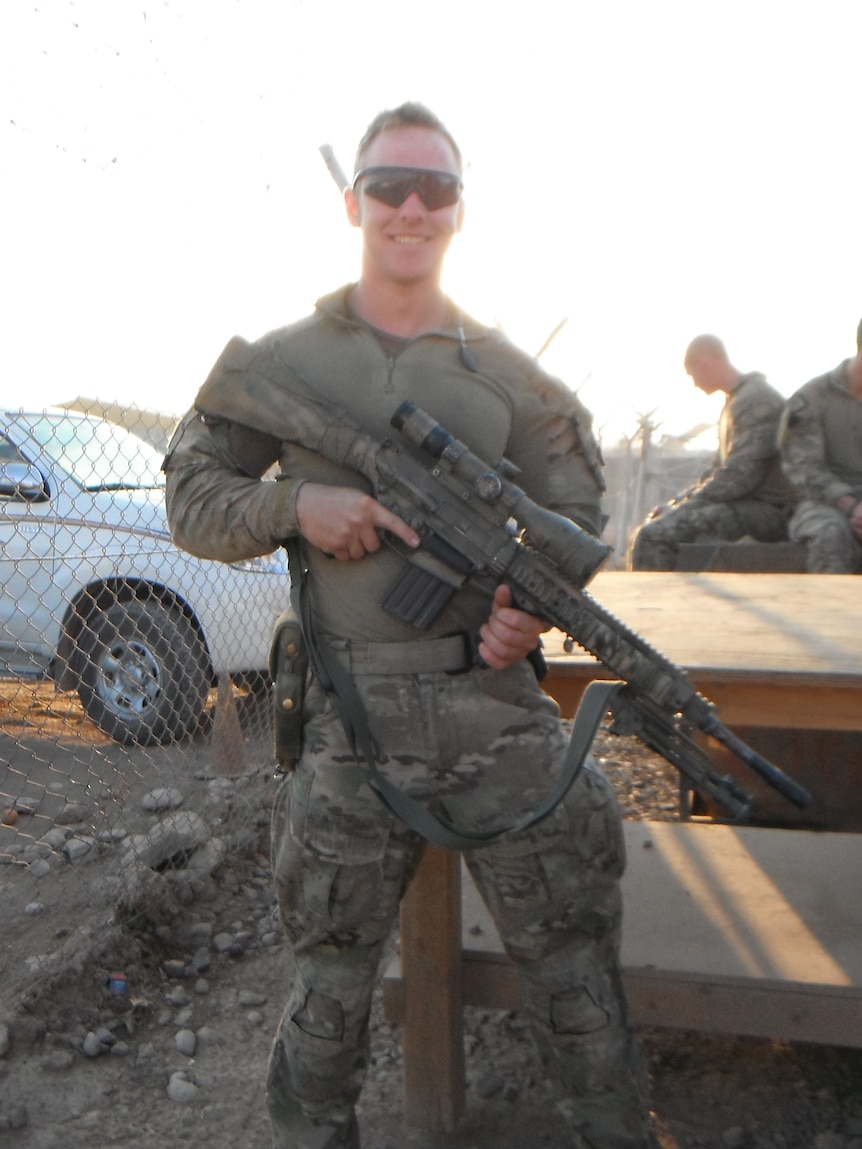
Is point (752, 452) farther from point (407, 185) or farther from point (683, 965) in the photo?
point (407, 185)

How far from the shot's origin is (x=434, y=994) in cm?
227

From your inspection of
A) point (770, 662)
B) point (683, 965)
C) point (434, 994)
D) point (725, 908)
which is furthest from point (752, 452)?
point (434, 994)

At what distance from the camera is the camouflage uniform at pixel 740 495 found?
230 inches

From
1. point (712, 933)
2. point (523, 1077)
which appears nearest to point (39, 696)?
point (523, 1077)

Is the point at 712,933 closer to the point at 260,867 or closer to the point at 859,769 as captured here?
the point at 859,769

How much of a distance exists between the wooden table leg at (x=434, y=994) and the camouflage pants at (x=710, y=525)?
3.99 meters

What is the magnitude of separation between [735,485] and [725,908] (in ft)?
12.3

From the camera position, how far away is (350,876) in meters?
1.86

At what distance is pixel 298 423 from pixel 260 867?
2308 mm

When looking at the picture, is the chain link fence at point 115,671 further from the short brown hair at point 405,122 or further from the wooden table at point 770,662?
the short brown hair at point 405,122

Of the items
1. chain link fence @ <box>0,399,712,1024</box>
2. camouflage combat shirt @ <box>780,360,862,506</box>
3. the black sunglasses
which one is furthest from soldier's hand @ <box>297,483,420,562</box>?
camouflage combat shirt @ <box>780,360,862,506</box>

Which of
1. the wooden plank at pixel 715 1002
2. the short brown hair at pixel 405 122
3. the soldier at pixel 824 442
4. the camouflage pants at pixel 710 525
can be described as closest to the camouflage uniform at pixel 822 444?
the soldier at pixel 824 442

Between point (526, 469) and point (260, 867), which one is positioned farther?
point (260, 867)

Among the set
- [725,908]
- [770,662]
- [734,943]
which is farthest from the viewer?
[725,908]
